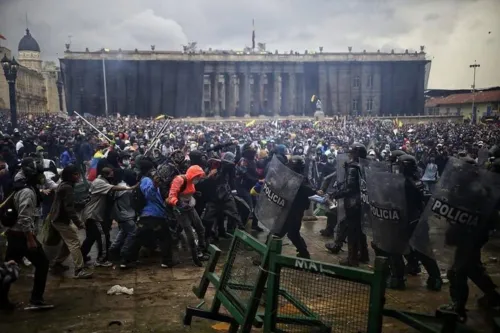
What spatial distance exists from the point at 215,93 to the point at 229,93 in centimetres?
190

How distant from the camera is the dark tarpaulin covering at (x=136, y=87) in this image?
53062 mm

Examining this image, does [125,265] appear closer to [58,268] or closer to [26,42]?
[58,268]

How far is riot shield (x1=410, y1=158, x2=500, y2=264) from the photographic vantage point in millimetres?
4117

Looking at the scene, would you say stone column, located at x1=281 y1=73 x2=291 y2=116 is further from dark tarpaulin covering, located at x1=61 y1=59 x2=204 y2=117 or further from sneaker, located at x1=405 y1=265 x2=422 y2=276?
sneaker, located at x1=405 y1=265 x2=422 y2=276

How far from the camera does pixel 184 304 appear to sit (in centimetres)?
502

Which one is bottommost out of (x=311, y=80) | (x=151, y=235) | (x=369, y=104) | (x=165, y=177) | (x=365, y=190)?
(x=151, y=235)

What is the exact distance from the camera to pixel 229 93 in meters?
59.9

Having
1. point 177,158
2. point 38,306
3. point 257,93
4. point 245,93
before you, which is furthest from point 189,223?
point 257,93

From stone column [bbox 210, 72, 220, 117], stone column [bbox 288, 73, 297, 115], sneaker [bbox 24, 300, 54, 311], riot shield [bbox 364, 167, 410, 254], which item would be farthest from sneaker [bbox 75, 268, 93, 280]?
stone column [bbox 288, 73, 297, 115]

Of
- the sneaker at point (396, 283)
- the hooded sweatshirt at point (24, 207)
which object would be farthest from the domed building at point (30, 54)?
the sneaker at point (396, 283)

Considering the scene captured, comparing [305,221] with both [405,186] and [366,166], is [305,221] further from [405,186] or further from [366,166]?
[405,186]

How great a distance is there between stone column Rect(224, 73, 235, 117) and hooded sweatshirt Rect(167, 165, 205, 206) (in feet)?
177

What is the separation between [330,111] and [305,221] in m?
52.1

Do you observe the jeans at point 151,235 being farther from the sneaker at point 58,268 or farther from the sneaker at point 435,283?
the sneaker at point 435,283
